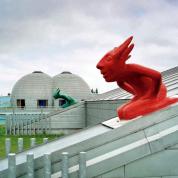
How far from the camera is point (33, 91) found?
2074 inches

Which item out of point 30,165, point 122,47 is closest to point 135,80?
point 122,47

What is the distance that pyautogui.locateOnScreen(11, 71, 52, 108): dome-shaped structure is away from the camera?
52.6m

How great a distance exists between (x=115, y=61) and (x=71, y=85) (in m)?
47.7

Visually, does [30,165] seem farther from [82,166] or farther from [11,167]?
[82,166]

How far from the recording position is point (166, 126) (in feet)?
17.5

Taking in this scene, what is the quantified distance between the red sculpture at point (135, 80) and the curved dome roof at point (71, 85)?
152ft

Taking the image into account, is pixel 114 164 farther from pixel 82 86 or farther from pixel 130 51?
pixel 82 86

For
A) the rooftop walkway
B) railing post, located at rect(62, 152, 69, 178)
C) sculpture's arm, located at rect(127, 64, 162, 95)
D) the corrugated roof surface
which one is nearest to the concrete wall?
the corrugated roof surface

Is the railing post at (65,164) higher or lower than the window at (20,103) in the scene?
higher

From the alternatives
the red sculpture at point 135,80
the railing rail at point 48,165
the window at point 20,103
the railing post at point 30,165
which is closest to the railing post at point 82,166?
the railing rail at point 48,165

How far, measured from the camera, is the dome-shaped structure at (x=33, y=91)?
52594 mm

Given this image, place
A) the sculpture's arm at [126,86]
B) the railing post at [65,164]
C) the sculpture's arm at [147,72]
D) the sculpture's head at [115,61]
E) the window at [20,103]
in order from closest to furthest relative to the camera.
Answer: the railing post at [65,164] → the sculpture's head at [115,61] → the sculpture's arm at [147,72] → the sculpture's arm at [126,86] → the window at [20,103]

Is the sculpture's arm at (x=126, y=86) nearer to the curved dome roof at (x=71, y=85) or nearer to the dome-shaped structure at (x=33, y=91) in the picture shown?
the curved dome roof at (x=71, y=85)

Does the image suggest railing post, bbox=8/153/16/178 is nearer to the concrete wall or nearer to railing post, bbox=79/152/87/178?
railing post, bbox=79/152/87/178
